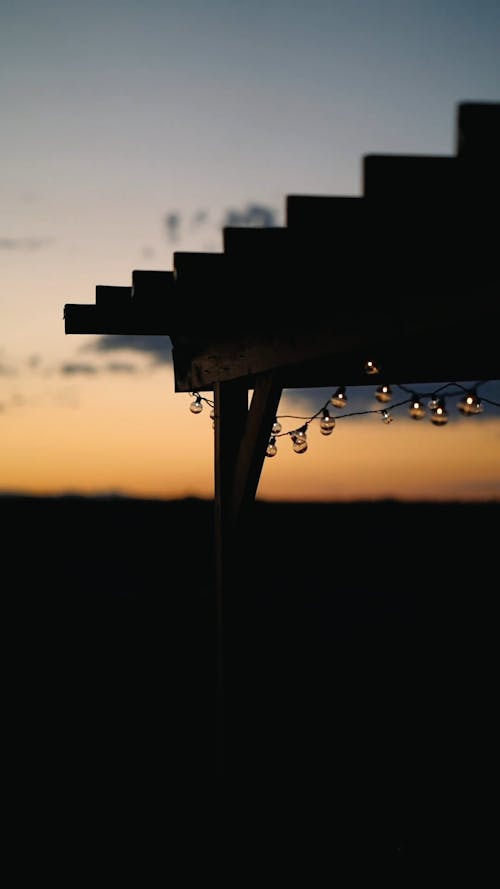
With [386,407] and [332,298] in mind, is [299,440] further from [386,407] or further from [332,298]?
[332,298]

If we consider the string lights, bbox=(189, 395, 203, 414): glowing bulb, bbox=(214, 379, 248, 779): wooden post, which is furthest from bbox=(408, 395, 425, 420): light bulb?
bbox=(189, 395, 203, 414): glowing bulb

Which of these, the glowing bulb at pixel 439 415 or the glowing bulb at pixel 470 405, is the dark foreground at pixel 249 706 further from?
the glowing bulb at pixel 470 405

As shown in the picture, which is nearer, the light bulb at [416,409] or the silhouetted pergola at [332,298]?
the silhouetted pergola at [332,298]

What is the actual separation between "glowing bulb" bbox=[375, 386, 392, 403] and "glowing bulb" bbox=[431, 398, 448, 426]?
1.08 ft

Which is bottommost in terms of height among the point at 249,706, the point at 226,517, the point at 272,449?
the point at 249,706

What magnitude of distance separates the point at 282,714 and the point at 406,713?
4.42 ft

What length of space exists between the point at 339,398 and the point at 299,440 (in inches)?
24.2

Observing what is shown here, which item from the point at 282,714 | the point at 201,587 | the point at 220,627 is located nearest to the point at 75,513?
the point at 201,587

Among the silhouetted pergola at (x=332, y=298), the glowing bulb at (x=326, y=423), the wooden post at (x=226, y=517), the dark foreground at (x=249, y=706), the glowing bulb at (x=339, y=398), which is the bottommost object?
the dark foreground at (x=249, y=706)

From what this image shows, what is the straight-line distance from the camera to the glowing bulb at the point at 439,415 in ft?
11.9

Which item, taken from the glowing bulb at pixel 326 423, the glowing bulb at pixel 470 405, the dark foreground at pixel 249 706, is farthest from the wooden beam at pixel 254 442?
the glowing bulb at pixel 470 405

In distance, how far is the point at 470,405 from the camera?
3580 mm

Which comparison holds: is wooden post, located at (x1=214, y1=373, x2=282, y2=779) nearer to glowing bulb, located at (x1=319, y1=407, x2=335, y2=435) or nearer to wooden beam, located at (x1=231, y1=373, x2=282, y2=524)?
wooden beam, located at (x1=231, y1=373, x2=282, y2=524)

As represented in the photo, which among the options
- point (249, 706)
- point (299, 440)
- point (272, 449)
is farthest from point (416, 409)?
point (249, 706)
